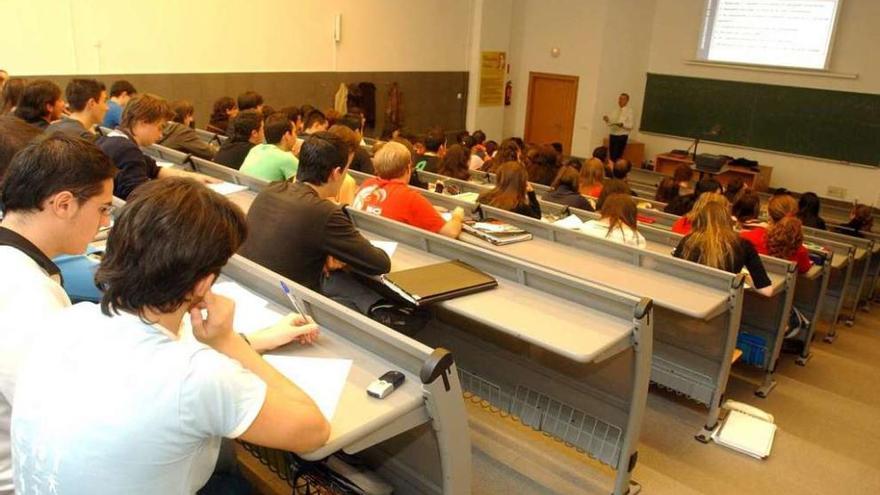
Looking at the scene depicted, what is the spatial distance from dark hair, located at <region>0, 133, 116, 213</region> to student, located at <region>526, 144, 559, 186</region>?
454 centimetres

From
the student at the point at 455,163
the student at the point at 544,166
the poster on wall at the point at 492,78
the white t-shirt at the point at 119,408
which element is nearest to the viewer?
the white t-shirt at the point at 119,408

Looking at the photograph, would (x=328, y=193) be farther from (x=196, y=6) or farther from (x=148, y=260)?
(x=196, y=6)

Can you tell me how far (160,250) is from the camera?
119 cm

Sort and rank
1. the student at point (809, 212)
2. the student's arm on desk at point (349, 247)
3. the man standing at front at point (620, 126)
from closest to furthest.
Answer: the student's arm on desk at point (349, 247) < the student at point (809, 212) < the man standing at front at point (620, 126)

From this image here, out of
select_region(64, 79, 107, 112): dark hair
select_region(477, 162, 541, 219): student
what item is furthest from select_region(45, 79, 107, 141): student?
select_region(477, 162, 541, 219): student

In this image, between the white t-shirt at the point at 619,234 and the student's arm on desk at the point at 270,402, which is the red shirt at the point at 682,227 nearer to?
the white t-shirt at the point at 619,234

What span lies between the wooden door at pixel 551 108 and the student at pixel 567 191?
22.7ft

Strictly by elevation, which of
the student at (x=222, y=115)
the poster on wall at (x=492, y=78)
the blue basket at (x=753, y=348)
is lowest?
the blue basket at (x=753, y=348)

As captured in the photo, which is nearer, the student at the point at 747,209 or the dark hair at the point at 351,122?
the student at the point at 747,209

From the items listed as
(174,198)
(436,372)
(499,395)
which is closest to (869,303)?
(499,395)

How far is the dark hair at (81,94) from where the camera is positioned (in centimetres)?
412

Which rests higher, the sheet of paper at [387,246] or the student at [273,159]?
the student at [273,159]

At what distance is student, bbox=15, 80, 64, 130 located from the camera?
405cm

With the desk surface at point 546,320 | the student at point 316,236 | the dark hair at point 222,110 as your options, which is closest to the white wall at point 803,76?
the dark hair at point 222,110
